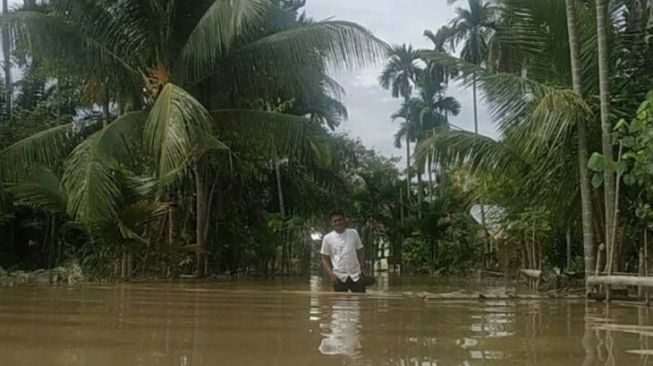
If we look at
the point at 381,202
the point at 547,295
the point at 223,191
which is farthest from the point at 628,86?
the point at 381,202

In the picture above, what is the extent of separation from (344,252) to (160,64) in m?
7.35

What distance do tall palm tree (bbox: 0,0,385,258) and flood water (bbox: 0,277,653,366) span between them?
215 inches

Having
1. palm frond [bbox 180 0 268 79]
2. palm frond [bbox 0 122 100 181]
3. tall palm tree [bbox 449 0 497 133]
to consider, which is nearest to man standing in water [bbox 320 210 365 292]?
palm frond [bbox 180 0 268 79]

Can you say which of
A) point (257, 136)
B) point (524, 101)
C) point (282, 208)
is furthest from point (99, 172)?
point (282, 208)

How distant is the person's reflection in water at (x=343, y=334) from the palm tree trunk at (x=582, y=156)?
422 cm

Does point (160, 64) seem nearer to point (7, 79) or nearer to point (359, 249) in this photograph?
point (359, 249)

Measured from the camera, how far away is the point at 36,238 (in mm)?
20406

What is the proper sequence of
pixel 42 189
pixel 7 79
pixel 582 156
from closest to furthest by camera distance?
1. pixel 582 156
2. pixel 42 189
3. pixel 7 79

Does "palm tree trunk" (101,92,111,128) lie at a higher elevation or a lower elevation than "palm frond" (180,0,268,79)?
lower

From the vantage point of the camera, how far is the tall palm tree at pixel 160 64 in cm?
1307

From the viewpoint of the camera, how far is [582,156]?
10242 mm

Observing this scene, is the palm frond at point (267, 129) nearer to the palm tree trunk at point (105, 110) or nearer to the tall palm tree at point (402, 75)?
the palm tree trunk at point (105, 110)

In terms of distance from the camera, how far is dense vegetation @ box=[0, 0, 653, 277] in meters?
10.8

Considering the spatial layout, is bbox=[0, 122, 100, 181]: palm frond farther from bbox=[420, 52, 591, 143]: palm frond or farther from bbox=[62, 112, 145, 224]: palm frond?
bbox=[420, 52, 591, 143]: palm frond
